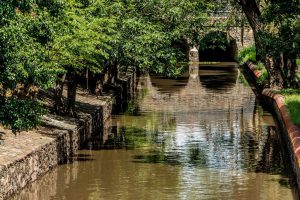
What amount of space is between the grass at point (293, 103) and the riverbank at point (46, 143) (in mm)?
7257

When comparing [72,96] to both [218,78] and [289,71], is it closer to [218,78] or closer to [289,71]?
[289,71]

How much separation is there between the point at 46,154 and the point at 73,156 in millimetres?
3201

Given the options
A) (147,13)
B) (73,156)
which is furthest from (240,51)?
(73,156)

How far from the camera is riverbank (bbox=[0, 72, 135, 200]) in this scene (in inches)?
698

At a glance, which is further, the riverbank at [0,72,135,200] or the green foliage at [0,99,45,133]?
the riverbank at [0,72,135,200]

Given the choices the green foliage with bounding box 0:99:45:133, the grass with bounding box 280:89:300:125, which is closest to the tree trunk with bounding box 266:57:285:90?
the grass with bounding box 280:89:300:125

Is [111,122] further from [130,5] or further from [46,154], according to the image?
[46,154]

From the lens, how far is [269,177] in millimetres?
20734

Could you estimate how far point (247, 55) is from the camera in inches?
2808

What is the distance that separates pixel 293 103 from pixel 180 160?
23.0ft

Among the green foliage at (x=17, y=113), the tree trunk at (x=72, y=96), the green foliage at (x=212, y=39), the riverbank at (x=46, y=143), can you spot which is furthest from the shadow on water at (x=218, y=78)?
the green foliage at (x=17, y=113)

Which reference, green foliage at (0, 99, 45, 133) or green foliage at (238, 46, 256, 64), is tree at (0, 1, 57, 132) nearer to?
green foliage at (0, 99, 45, 133)

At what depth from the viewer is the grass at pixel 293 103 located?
23.4 metres

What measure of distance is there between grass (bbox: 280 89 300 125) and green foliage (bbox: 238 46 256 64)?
30.5 metres
